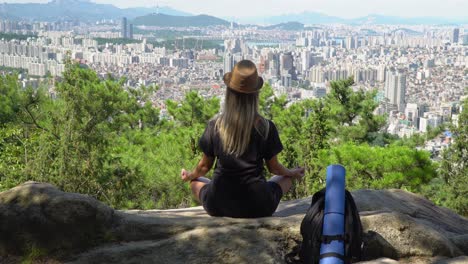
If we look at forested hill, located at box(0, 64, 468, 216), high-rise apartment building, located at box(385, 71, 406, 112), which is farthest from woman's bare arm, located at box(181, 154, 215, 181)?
high-rise apartment building, located at box(385, 71, 406, 112)

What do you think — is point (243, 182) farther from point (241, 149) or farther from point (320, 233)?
point (320, 233)

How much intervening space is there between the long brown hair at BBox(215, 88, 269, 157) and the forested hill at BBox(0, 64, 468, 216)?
3.18 meters

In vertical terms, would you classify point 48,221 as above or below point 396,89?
above

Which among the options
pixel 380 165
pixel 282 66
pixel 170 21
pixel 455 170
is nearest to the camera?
pixel 380 165

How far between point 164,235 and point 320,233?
0.73 meters

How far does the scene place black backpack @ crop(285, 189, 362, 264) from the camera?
217 cm

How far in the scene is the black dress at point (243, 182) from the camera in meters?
2.63

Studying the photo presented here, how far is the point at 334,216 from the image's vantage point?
2.16m

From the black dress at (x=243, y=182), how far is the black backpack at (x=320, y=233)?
1.25 ft

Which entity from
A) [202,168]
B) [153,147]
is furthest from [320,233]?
[153,147]

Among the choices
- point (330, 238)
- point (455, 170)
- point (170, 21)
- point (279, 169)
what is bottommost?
point (455, 170)

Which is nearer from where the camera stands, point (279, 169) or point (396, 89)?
point (279, 169)

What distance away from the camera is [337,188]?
2.22m

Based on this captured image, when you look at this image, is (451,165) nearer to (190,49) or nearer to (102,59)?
(102,59)
